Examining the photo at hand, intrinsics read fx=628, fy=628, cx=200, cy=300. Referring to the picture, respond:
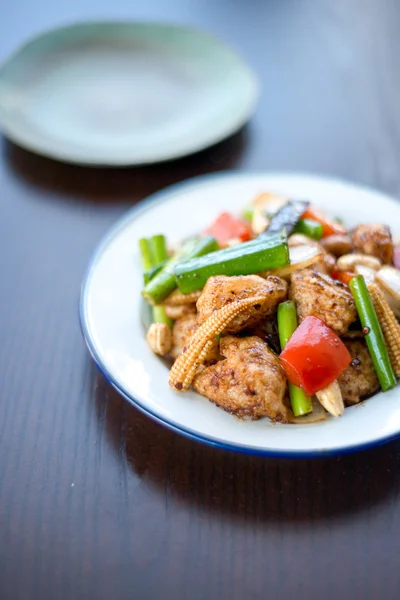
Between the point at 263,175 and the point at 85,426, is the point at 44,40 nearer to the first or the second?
the point at 263,175

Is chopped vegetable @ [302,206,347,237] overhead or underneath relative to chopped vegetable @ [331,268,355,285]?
overhead

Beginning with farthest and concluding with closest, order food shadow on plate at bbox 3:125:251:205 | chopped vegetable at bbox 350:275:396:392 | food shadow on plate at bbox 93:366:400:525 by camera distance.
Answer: food shadow on plate at bbox 3:125:251:205, chopped vegetable at bbox 350:275:396:392, food shadow on plate at bbox 93:366:400:525

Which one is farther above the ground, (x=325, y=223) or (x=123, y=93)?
Result: (x=123, y=93)

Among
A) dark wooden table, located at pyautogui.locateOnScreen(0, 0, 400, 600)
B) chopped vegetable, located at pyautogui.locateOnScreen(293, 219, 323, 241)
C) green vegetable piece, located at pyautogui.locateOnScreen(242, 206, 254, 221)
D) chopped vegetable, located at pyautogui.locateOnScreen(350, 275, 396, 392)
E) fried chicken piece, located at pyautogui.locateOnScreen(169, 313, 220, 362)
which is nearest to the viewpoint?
dark wooden table, located at pyautogui.locateOnScreen(0, 0, 400, 600)

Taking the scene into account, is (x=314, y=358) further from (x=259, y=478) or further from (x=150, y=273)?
(x=150, y=273)

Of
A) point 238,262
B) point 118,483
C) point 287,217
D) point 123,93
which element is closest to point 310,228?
point 287,217

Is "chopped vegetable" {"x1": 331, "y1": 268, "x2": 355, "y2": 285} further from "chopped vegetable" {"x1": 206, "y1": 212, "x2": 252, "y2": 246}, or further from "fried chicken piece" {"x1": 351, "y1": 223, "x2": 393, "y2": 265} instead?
"chopped vegetable" {"x1": 206, "y1": 212, "x2": 252, "y2": 246}

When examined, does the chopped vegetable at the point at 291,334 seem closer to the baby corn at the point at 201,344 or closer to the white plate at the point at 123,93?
the baby corn at the point at 201,344

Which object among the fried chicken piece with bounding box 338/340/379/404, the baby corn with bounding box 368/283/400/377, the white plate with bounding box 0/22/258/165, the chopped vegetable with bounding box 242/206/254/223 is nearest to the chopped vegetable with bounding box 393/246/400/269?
the baby corn with bounding box 368/283/400/377
